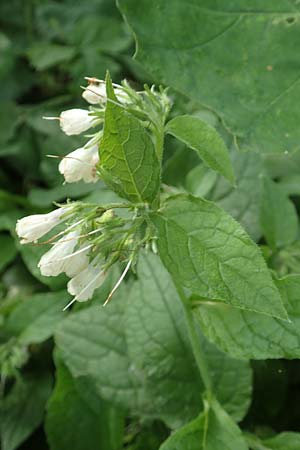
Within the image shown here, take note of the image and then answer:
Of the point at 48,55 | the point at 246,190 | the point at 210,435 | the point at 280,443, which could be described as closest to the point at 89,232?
the point at 210,435

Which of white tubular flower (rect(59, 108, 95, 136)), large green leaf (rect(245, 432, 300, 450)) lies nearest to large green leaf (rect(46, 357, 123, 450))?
large green leaf (rect(245, 432, 300, 450))

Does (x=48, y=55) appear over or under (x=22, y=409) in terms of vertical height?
over

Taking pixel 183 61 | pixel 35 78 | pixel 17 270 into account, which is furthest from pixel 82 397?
pixel 35 78

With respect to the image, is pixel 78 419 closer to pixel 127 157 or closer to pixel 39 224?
pixel 39 224

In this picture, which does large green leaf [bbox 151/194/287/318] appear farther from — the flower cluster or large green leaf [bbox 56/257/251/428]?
large green leaf [bbox 56/257/251/428]

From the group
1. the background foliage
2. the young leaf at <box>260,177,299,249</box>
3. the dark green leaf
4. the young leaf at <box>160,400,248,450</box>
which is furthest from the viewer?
the dark green leaf

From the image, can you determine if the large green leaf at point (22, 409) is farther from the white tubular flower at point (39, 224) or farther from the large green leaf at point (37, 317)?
the white tubular flower at point (39, 224)

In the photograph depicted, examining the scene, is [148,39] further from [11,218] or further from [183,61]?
[11,218]
